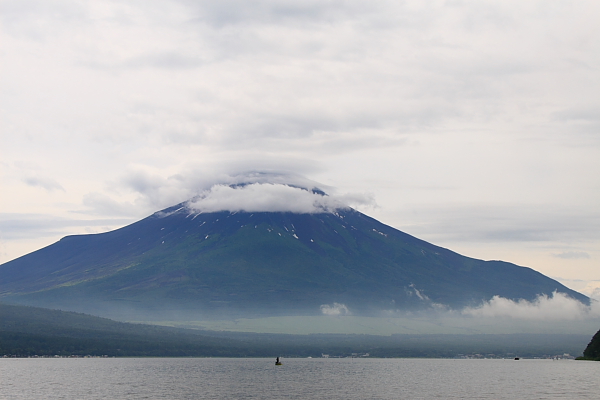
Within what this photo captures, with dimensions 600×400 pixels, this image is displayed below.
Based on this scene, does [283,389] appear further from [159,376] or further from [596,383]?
[596,383]

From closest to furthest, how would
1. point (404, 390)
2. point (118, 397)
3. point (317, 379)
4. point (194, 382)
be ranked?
point (118, 397), point (404, 390), point (194, 382), point (317, 379)

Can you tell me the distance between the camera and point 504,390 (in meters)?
134

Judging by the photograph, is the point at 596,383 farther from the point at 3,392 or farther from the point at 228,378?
the point at 3,392

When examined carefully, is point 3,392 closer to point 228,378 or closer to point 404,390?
point 228,378

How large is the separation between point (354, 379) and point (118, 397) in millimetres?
69839

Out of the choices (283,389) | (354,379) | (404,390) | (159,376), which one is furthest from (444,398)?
(159,376)

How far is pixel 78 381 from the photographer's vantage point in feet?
522

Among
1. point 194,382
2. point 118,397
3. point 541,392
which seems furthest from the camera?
point 194,382

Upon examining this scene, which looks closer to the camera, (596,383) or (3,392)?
(3,392)

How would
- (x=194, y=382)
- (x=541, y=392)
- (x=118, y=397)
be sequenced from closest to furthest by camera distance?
(x=118, y=397)
(x=541, y=392)
(x=194, y=382)

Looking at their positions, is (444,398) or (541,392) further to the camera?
(541,392)

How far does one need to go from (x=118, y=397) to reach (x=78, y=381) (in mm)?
46433

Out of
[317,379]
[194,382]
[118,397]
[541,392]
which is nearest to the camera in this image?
[118,397]

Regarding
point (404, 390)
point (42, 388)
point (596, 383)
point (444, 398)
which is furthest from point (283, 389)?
point (596, 383)
